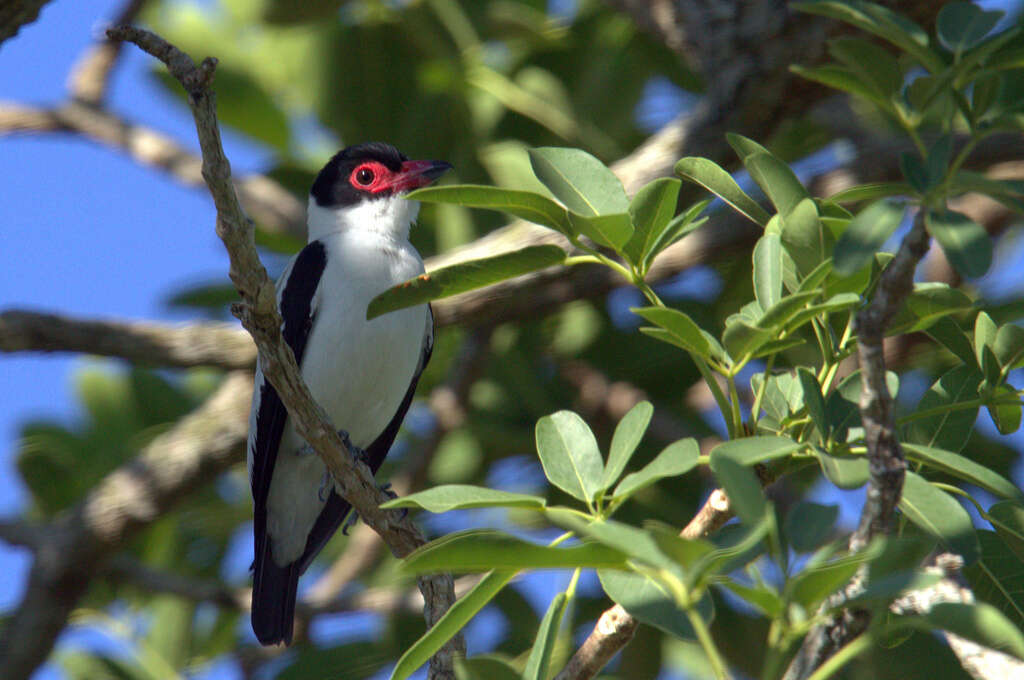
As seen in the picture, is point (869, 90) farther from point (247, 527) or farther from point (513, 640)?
point (247, 527)

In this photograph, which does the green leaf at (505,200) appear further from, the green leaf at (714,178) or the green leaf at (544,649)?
the green leaf at (544,649)

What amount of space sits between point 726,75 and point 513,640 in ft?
9.19

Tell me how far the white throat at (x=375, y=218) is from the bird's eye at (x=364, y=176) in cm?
11

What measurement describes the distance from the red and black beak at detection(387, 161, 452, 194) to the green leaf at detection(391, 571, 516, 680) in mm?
3391

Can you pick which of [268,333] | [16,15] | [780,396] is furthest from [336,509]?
[780,396]

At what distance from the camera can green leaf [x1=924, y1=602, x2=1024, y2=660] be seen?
1543 millimetres

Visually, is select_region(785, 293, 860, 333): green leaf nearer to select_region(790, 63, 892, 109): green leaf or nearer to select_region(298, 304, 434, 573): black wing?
select_region(790, 63, 892, 109): green leaf

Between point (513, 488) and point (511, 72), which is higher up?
point (511, 72)

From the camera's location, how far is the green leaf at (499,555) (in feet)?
5.82

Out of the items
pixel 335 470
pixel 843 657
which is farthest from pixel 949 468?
pixel 335 470

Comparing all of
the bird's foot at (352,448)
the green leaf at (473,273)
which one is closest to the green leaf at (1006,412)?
the green leaf at (473,273)

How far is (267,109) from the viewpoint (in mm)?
6496

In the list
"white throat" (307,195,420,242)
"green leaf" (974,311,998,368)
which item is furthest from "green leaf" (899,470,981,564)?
"white throat" (307,195,420,242)

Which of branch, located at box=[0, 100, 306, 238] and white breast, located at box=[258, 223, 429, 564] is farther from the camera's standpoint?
branch, located at box=[0, 100, 306, 238]
